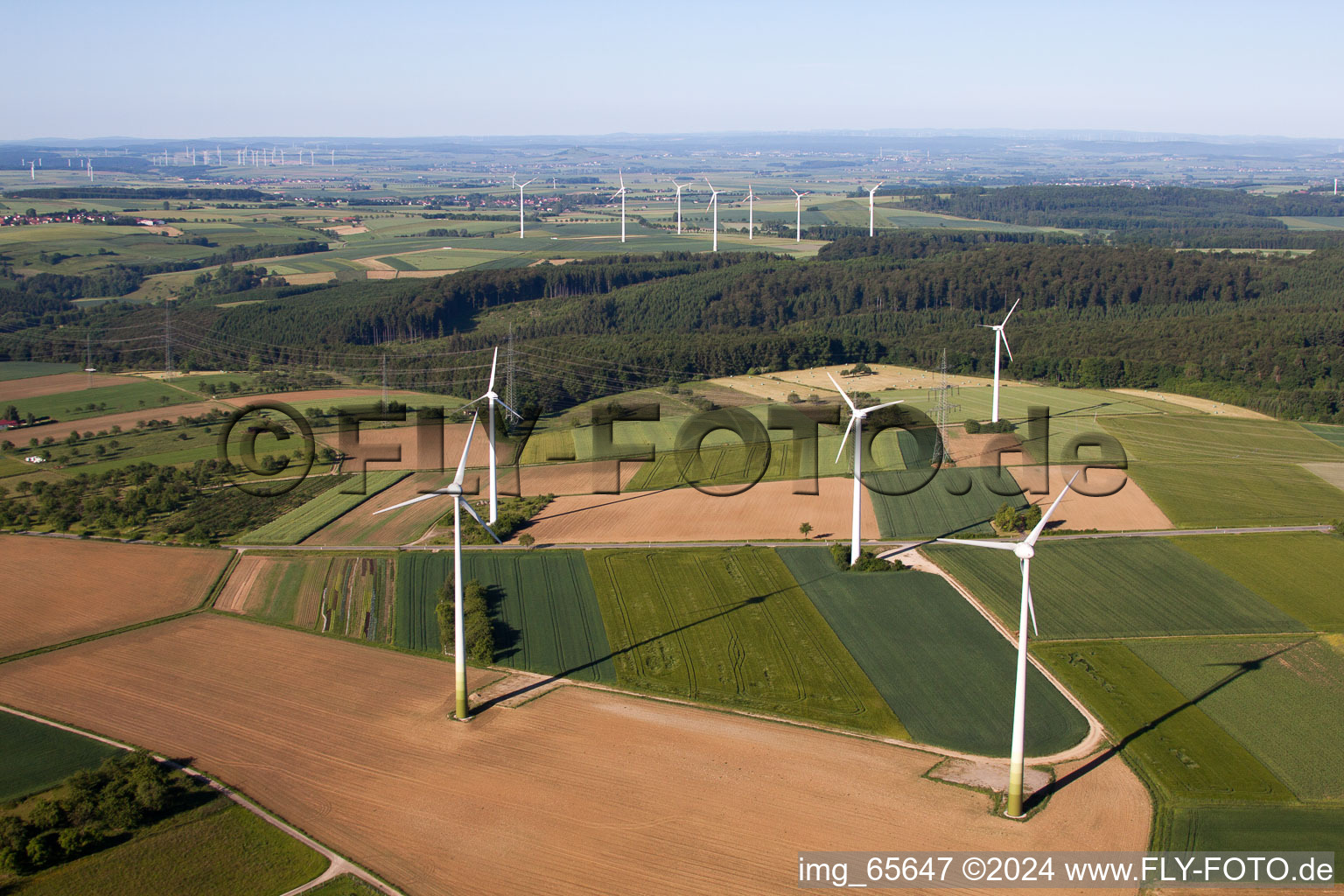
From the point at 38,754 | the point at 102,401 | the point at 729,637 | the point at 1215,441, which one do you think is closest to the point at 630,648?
the point at 729,637

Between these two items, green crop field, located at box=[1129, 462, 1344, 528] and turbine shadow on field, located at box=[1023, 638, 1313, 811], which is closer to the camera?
turbine shadow on field, located at box=[1023, 638, 1313, 811]

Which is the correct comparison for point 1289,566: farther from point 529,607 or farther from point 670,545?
point 529,607

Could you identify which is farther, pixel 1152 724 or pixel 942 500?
pixel 942 500

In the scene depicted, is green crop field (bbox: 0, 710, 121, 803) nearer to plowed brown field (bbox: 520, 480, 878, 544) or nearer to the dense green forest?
plowed brown field (bbox: 520, 480, 878, 544)

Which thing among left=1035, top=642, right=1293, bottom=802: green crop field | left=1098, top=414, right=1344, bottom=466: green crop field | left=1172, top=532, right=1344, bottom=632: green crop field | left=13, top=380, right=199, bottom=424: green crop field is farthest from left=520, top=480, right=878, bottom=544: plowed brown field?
left=13, top=380, right=199, bottom=424: green crop field

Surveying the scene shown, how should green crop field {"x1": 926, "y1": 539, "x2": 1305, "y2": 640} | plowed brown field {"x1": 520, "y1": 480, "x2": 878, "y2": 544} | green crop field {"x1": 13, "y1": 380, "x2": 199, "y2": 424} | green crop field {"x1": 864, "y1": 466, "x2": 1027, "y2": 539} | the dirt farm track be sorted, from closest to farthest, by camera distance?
the dirt farm track → green crop field {"x1": 926, "y1": 539, "x2": 1305, "y2": 640} → plowed brown field {"x1": 520, "y1": 480, "x2": 878, "y2": 544} → green crop field {"x1": 864, "y1": 466, "x2": 1027, "y2": 539} → green crop field {"x1": 13, "y1": 380, "x2": 199, "y2": 424}

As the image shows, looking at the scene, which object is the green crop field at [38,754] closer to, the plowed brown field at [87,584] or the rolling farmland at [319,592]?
the plowed brown field at [87,584]
